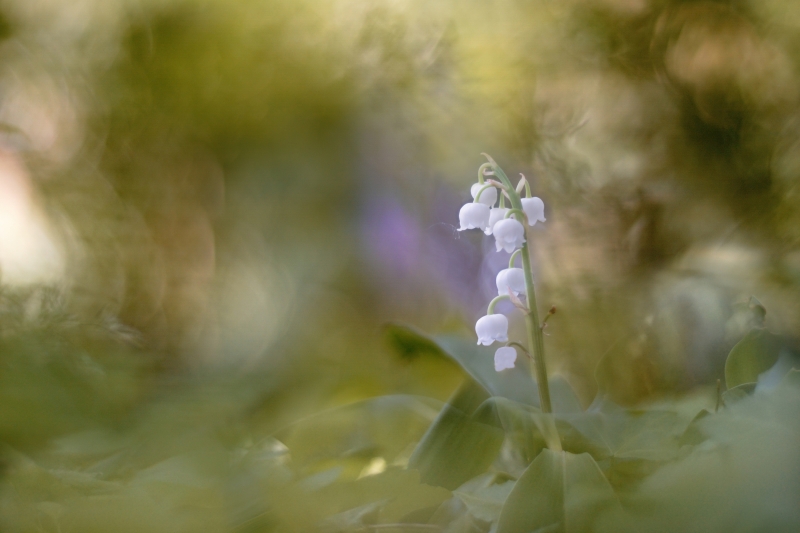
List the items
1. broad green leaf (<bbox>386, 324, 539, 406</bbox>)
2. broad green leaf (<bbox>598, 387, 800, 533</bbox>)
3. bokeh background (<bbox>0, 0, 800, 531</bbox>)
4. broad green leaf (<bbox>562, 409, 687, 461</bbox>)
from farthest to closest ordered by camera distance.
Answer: bokeh background (<bbox>0, 0, 800, 531</bbox>), broad green leaf (<bbox>386, 324, 539, 406</bbox>), broad green leaf (<bbox>562, 409, 687, 461</bbox>), broad green leaf (<bbox>598, 387, 800, 533</bbox>)

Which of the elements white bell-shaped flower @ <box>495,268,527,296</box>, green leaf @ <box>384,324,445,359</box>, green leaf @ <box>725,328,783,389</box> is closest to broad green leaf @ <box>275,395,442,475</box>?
green leaf @ <box>384,324,445,359</box>

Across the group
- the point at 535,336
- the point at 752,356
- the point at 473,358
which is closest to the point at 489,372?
the point at 473,358

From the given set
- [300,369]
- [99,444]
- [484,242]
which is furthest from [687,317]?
[99,444]

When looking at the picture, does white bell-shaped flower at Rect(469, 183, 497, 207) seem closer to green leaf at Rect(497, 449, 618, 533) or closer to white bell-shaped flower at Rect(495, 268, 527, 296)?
white bell-shaped flower at Rect(495, 268, 527, 296)

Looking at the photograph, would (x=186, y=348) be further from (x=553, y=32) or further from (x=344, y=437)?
(x=553, y=32)

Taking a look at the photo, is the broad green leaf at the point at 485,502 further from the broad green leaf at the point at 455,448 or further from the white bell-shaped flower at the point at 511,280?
the white bell-shaped flower at the point at 511,280

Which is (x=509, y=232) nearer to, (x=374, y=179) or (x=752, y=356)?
(x=752, y=356)

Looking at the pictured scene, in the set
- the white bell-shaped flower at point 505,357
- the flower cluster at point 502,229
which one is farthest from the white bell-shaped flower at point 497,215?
the white bell-shaped flower at point 505,357
